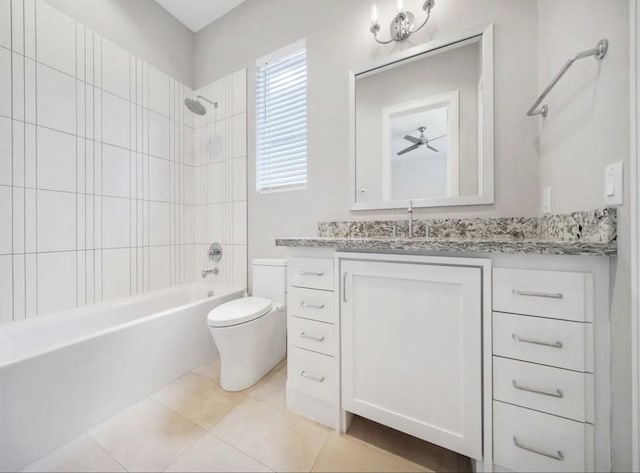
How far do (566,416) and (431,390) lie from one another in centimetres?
37

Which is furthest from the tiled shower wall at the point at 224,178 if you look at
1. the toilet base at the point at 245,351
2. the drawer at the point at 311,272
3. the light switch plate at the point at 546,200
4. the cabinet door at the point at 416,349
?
the light switch plate at the point at 546,200

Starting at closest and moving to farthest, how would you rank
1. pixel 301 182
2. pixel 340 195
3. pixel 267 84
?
pixel 340 195
pixel 301 182
pixel 267 84

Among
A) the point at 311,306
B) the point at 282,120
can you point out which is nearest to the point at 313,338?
the point at 311,306

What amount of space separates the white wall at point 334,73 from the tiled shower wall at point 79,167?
2.01 feet

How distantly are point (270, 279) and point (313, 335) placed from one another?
2.57 ft

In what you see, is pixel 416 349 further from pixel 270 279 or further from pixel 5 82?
pixel 5 82

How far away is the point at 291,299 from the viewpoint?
1.18 meters

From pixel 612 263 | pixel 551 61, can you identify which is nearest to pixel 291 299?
pixel 612 263

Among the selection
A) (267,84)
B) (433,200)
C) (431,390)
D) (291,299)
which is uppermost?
(267,84)

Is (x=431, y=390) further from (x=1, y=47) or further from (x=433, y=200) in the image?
(x=1, y=47)

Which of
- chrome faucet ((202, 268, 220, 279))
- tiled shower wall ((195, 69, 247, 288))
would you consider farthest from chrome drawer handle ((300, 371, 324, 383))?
chrome faucet ((202, 268, 220, 279))

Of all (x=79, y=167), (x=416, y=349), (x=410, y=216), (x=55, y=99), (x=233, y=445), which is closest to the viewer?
(x=416, y=349)

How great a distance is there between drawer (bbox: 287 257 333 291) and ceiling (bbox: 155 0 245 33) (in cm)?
240

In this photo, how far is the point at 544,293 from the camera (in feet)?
2.34
